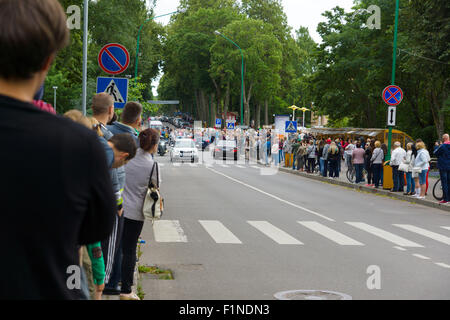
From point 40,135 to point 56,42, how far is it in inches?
12.2

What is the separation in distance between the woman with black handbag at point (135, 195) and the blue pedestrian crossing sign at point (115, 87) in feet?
24.0

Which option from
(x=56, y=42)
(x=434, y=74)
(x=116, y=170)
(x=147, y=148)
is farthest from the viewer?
(x=434, y=74)

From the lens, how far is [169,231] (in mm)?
11758

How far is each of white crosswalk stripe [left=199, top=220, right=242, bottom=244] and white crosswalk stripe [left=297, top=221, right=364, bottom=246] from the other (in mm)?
1700

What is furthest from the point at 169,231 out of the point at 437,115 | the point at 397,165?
the point at 437,115

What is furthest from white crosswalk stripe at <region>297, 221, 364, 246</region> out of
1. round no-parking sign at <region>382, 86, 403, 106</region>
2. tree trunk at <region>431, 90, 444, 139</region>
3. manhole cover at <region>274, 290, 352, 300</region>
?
tree trunk at <region>431, 90, 444, 139</region>

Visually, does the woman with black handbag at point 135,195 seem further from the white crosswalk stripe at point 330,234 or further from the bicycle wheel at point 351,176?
the bicycle wheel at point 351,176

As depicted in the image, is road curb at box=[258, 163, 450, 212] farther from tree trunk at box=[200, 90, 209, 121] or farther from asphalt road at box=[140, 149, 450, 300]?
tree trunk at box=[200, 90, 209, 121]

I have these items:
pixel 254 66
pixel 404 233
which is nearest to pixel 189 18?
pixel 254 66

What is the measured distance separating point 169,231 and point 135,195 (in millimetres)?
5470

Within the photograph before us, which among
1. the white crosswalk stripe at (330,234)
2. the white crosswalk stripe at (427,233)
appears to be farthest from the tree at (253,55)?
the white crosswalk stripe at (330,234)

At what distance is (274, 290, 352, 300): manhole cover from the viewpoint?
6.62 metres
